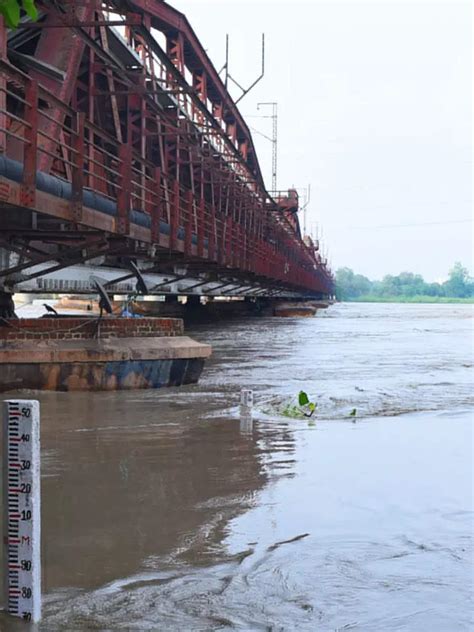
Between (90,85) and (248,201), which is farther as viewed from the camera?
(248,201)

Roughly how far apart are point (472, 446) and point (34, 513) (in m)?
6.33

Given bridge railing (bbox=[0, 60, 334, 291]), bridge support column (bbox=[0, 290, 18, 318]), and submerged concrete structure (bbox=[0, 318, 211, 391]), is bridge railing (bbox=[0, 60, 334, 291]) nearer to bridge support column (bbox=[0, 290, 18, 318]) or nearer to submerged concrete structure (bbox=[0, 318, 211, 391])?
submerged concrete structure (bbox=[0, 318, 211, 391])

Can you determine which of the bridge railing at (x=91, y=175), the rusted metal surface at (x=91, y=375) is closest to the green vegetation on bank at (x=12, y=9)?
the bridge railing at (x=91, y=175)

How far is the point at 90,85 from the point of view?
61.6 ft

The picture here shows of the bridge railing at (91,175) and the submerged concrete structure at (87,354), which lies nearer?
the bridge railing at (91,175)

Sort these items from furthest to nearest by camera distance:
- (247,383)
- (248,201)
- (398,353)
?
(248,201) → (398,353) → (247,383)

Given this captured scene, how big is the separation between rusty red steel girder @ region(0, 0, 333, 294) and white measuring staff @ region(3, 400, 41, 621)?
18.5 ft

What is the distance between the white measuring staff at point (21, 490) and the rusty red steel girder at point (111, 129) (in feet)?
A: 18.5


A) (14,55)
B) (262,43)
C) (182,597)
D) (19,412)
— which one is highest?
(262,43)

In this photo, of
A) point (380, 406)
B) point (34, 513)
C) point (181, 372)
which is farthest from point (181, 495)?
point (181, 372)

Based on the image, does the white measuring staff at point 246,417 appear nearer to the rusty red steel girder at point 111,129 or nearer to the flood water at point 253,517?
the flood water at point 253,517

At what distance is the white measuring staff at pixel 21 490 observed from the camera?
391 cm

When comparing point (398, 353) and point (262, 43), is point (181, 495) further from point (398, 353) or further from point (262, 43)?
point (262, 43)

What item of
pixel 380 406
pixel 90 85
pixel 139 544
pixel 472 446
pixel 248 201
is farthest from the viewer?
pixel 248 201
